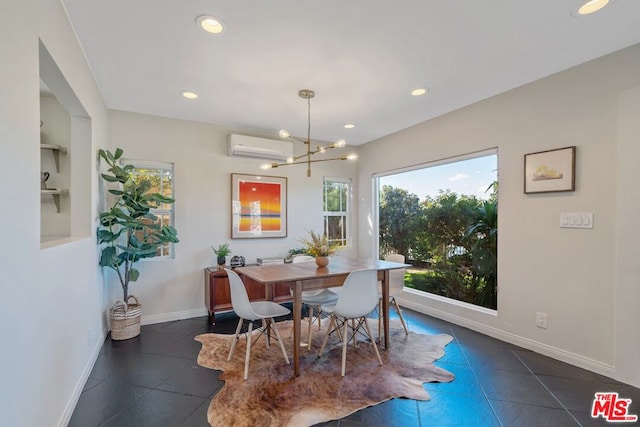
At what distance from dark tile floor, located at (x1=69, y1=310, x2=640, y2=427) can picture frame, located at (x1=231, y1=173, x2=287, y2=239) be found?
1.77 metres

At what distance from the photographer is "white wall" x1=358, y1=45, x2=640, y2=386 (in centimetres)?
240

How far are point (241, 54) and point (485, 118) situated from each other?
2680 mm

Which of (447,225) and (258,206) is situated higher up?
(258,206)

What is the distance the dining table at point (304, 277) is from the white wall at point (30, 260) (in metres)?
1.28

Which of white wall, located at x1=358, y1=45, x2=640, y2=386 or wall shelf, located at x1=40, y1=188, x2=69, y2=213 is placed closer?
white wall, located at x1=358, y1=45, x2=640, y2=386

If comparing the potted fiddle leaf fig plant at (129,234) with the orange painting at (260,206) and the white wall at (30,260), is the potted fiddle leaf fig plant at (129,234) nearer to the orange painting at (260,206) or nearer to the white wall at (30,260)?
the white wall at (30,260)

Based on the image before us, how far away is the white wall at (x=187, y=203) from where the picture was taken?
3.78 m

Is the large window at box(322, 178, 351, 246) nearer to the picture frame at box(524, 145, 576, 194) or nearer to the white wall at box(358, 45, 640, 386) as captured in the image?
the white wall at box(358, 45, 640, 386)

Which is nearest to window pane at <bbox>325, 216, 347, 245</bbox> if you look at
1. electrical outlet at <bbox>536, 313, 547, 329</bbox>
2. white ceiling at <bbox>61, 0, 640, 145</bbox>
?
white ceiling at <bbox>61, 0, 640, 145</bbox>

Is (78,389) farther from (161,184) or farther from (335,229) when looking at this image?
(335,229)

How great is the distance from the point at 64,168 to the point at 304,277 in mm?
2767

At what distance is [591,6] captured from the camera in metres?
1.92

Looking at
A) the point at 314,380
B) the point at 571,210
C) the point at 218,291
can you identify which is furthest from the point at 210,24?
the point at 571,210

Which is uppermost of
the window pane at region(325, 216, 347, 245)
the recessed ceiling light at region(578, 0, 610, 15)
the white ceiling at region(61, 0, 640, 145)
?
the recessed ceiling light at region(578, 0, 610, 15)
